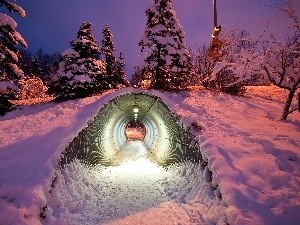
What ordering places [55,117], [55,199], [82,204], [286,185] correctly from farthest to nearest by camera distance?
[55,117] < [82,204] < [55,199] < [286,185]

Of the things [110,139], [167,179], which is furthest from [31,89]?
[167,179]

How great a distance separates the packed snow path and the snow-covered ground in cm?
3

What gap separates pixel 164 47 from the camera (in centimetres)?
1770

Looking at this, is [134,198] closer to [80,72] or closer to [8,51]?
→ [8,51]

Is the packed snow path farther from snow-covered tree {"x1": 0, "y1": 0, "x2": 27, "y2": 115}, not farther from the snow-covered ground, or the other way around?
snow-covered tree {"x1": 0, "y1": 0, "x2": 27, "y2": 115}

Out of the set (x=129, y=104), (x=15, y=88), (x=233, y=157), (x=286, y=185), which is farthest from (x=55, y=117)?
(x=286, y=185)

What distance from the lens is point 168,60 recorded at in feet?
57.6

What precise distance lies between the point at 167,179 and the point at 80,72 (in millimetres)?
11151

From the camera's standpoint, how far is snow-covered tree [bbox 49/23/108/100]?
18166mm

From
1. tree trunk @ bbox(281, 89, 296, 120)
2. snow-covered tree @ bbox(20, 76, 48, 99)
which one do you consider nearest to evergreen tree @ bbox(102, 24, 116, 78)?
snow-covered tree @ bbox(20, 76, 48, 99)

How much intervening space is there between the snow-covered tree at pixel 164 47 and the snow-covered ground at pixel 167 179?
6.30m

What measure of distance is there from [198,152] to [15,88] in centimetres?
1000

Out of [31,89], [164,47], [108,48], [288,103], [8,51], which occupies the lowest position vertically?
[31,89]

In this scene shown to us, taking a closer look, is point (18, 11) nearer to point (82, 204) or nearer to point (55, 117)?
point (55, 117)
